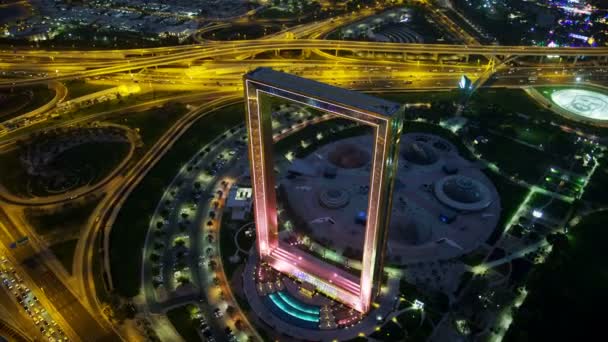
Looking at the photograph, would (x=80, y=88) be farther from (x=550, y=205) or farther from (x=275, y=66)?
(x=550, y=205)

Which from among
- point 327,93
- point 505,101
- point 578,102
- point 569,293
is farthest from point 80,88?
point 578,102

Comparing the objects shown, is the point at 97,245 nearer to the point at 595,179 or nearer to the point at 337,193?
the point at 337,193

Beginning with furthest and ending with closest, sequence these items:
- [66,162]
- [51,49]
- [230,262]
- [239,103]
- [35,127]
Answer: [51,49]
[239,103]
[35,127]
[66,162]
[230,262]

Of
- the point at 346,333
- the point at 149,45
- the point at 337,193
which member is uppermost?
the point at 149,45

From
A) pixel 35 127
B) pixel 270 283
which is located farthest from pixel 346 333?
pixel 35 127

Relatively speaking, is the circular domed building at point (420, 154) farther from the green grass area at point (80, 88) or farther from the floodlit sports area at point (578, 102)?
the green grass area at point (80, 88)

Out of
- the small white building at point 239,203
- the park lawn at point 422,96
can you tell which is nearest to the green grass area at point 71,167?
the small white building at point 239,203

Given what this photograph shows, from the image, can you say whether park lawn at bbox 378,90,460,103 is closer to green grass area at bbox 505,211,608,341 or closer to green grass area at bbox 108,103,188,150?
green grass area at bbox 505,211,608,341
